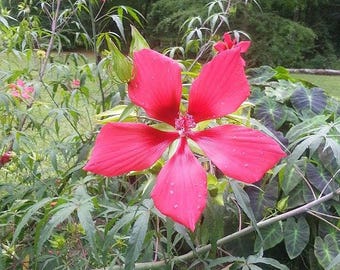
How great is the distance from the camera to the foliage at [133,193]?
0.86m

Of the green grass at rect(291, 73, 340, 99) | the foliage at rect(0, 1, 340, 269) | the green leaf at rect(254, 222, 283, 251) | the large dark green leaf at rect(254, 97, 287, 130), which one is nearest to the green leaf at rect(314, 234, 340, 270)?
the foliage at rect(0, 1, 340, 269)

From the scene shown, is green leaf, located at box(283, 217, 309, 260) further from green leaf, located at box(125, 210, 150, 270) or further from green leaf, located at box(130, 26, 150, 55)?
green leaf, located at box(130, 26, 150, 55)

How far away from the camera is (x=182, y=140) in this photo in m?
0.66

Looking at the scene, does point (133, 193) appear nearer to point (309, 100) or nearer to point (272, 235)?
point (272, 235)

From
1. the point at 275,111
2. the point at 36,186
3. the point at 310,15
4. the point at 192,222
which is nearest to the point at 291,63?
the point at 310,15

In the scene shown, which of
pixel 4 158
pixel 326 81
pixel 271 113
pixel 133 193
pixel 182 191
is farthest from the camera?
pixel 326 81

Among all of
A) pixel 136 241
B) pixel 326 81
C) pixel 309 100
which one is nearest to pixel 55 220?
pixel 136 241

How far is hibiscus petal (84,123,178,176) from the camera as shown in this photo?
58 cm

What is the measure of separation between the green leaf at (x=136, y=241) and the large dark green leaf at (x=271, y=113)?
1106 mm

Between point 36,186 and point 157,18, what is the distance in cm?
1104

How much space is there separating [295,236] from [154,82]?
4.06ft

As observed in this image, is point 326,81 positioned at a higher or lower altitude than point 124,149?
lower

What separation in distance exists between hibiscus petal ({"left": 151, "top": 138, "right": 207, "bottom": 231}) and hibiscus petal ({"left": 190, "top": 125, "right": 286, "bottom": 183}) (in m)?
0.03

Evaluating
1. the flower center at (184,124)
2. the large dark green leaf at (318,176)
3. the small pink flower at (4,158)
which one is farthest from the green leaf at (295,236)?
the flower center at (184,124)
